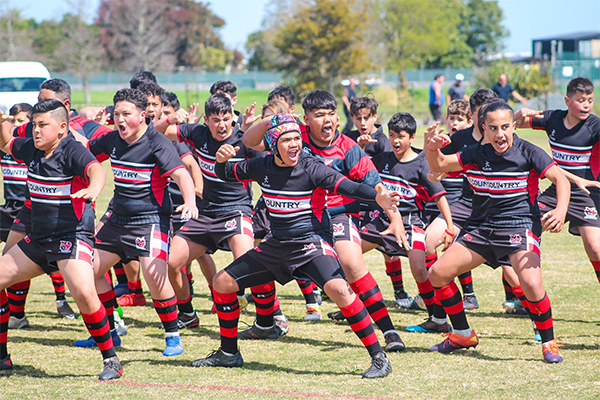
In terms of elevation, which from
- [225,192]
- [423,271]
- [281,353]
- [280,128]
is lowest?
[281,353]

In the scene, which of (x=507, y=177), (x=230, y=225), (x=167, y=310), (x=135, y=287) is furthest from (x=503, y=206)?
(x=135, y=287)

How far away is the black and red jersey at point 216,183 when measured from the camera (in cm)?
682

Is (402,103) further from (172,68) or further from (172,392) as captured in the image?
(172,392)

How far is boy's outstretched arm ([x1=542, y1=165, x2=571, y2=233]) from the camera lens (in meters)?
5.26

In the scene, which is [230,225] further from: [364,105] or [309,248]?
[364,105]

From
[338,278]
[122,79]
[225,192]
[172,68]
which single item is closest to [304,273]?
[338,278]

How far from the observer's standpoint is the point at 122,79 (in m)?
52.3

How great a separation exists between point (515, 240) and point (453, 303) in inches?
29.9

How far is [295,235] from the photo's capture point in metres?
5.43

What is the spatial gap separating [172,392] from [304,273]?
1.30 metres

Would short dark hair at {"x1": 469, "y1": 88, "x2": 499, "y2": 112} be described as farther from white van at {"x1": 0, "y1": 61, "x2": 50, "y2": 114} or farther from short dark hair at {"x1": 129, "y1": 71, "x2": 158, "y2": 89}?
white van at {"x1": 0, "y1": 61, "x2": 50, "y2": 114}

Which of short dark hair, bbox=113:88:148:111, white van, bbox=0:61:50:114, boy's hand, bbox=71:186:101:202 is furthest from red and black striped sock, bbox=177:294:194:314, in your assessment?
white van, bbox=0:61:50:114

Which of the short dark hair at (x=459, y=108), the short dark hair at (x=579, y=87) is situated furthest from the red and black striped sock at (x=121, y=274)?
the short dark hair at (x=579, y=87)

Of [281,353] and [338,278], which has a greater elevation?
[338,278]
